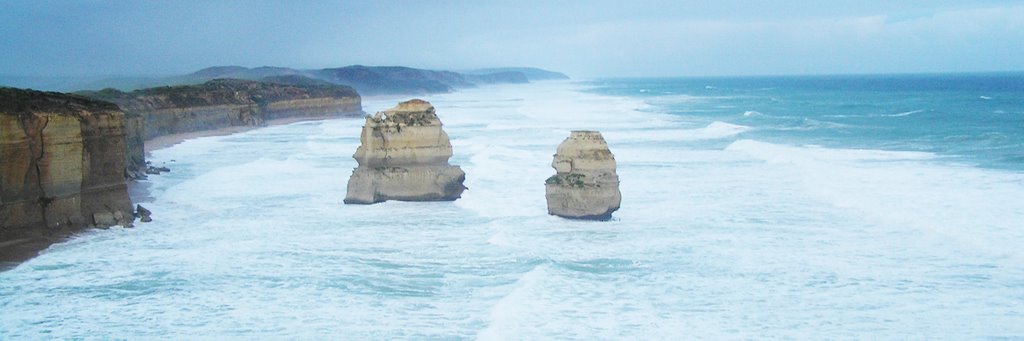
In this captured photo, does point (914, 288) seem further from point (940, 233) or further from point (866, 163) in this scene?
point (866, 163)

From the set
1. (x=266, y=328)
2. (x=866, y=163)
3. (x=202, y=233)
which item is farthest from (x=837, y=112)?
(x=266, y=328)

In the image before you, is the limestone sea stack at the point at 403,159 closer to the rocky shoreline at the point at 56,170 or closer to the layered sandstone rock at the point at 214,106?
the rocky shoreline at the point at 56,170

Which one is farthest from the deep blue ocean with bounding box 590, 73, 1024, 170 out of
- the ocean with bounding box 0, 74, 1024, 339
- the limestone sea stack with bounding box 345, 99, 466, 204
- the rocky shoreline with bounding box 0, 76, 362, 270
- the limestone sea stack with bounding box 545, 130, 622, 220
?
the rocky shoreline with bounding box 0, 76, 362, 270

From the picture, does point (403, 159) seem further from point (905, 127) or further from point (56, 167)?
point (905, 127)

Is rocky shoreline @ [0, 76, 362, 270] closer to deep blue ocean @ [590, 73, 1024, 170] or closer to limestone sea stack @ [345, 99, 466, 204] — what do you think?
limestone sea stack @ [345, 99, 466, 204]

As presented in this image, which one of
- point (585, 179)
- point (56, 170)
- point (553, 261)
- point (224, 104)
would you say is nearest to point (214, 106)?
point (224, 104)
